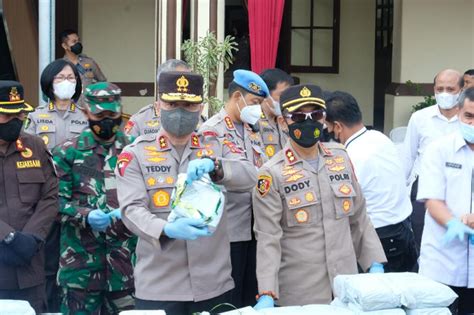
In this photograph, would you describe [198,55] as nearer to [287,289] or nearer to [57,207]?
[57,207]

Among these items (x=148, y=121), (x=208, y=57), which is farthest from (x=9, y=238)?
(x=208, y=57)

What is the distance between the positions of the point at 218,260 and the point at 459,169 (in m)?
1.36

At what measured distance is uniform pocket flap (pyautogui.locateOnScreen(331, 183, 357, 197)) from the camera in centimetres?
404

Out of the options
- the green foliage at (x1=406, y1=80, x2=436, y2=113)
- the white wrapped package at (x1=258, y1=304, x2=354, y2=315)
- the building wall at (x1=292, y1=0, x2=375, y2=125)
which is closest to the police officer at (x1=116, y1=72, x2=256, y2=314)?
the white wrapped package at (x1=258, y1=304, x2=354, y2=315)

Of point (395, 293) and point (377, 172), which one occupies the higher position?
point (377, 172)

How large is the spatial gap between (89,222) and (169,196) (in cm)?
109

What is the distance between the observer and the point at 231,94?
17.7 feet

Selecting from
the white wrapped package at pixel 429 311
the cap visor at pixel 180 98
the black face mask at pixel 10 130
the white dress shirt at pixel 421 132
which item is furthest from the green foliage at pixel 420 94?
the white wrapped package at pixel 429 311

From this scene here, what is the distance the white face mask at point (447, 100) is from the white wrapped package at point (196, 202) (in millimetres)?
3749

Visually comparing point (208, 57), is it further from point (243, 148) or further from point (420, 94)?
point (420, 94)

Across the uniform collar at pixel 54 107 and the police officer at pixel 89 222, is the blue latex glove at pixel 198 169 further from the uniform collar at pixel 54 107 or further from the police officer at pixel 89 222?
the uniform collar at pixel 54 107

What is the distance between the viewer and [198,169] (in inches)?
138

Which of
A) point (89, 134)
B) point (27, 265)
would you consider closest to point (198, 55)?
point (89, 134)

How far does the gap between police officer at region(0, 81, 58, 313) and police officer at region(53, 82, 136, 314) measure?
279mm
